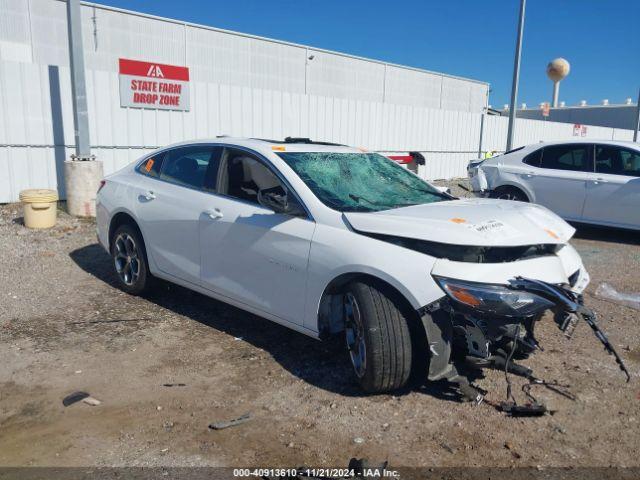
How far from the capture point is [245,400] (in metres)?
3.53

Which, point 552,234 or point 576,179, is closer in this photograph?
point 552,234

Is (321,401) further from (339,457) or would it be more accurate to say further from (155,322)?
(155,322)

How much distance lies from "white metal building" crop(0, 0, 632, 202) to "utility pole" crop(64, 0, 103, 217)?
87cm

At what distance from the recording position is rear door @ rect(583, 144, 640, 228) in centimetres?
831

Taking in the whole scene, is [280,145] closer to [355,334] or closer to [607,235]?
[355,334]

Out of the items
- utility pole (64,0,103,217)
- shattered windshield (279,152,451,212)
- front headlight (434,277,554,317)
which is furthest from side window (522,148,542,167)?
utility pole (64,0,103,217)

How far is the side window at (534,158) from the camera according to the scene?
30.5ft

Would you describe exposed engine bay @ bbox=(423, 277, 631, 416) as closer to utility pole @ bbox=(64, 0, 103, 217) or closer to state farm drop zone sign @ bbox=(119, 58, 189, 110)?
utility pole @ bbox=(64, 0, 103, 217)

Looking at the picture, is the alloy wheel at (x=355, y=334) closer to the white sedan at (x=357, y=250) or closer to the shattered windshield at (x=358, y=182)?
the white sedan at (x=357, y=250)

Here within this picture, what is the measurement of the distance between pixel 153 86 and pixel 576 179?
798 centimetres

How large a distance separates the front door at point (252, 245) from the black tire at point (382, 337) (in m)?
0.54

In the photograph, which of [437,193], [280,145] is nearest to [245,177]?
[280,145]

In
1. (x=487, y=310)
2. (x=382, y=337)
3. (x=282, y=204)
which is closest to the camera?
(x=487, y=310)

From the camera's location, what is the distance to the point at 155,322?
16.1 feet
